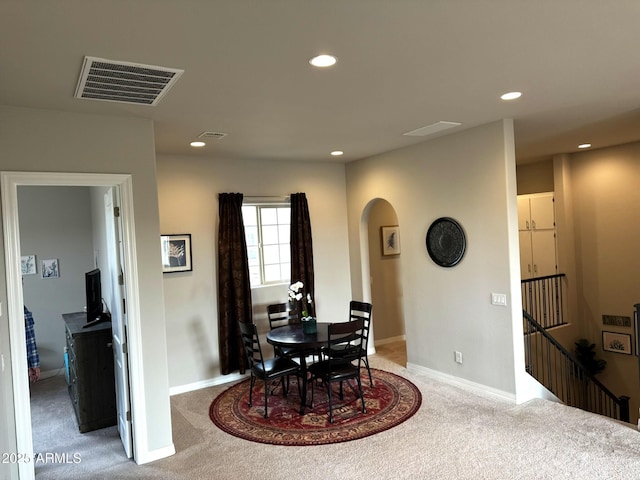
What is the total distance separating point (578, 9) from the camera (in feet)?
6.80

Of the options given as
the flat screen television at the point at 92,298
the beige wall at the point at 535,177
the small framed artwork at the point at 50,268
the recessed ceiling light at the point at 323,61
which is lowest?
the flat screen television at the point at 92,298

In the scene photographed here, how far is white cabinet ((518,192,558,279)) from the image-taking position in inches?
269

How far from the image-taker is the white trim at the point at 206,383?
5.20 metres

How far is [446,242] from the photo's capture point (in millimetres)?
4984

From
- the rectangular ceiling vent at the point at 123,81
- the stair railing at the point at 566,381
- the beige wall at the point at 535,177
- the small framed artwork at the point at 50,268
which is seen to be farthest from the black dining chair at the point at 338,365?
the beige wall at the point at 535,177

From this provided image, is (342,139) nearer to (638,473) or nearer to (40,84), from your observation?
(40,84)

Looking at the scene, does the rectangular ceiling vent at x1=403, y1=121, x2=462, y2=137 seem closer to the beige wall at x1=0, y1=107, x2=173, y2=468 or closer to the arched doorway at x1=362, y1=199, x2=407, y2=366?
the arched doorway at x1=362, y1=199, x2=407, y2=366

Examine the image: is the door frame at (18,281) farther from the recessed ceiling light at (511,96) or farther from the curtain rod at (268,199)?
the recessed ceiling light at (511,96)

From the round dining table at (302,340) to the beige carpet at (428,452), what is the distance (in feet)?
2.85

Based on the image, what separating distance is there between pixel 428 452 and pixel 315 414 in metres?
1.23

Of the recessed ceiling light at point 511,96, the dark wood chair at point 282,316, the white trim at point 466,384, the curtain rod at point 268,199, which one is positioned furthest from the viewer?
the curtain rod at point 268,199

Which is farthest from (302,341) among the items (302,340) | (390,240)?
(390,240)

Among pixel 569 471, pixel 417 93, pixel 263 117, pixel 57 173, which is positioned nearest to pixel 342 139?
pixel 263 117

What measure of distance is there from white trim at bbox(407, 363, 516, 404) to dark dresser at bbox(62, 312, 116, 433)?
11.5 ft
